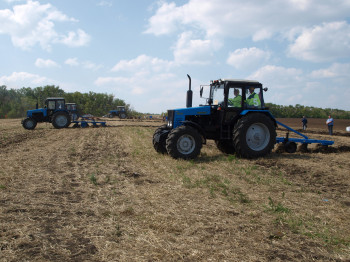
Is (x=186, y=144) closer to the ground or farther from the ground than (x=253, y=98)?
closer to the ground

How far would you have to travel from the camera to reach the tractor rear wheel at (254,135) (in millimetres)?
8375

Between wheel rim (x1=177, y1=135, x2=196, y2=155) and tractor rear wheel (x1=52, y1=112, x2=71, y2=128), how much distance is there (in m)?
15.0

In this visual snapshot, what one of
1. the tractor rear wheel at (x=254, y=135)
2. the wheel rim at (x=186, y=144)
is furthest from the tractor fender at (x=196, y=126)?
the tractor rear wheel at (x=254, y=135)

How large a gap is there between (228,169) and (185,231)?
3734mm

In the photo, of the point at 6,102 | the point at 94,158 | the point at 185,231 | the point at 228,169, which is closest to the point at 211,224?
the point at 185,231

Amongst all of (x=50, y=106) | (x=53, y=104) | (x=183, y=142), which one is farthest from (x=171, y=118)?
(x=50, y=106)

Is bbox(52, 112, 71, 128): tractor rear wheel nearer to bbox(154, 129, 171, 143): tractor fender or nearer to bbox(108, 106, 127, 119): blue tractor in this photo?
bbox(154, 129, 171, 143): tractor fender

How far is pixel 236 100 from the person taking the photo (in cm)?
877

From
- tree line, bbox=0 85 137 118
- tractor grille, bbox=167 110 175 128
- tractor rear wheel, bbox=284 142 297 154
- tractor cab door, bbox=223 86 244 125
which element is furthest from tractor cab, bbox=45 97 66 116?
tree line, bbox=0 85 137 118

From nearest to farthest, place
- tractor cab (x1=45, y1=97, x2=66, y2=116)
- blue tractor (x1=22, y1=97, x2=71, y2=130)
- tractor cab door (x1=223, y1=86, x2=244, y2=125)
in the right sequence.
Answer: tractor cab door (x1=223, y1=86, x2=244, y2=125) → blue tractor (x1=22, y1=97, x2=71, y2=130) → tractor cab (x1=45, y1=97, x2=66, y2=116)

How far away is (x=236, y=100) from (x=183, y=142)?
2093 millimetres

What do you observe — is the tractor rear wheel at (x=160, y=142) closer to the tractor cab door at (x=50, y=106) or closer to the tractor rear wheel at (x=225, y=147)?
the tractor rear wheel at (x=225, y=147)

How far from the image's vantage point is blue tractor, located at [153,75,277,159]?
27.8 ft

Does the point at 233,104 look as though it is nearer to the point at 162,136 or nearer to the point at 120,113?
the point at 162,136
